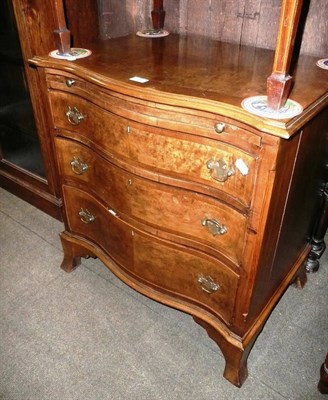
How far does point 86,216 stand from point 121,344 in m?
0.60

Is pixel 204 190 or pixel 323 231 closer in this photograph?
pixel 204 190

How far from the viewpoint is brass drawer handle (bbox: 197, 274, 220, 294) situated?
1.42 meters

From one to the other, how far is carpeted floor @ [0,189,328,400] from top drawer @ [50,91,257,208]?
0.84 meters

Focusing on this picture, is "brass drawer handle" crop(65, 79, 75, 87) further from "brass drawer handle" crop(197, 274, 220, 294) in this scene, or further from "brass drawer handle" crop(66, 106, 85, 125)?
"brass drawer handle" crop(197, 274, 220, 294)

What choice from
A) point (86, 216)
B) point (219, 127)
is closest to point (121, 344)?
point (86, 216)

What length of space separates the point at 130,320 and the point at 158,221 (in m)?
0.66

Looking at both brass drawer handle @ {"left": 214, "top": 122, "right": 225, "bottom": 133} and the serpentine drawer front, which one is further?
the serpentine drawer front

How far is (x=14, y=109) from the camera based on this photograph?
2357mm

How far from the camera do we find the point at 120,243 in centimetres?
165

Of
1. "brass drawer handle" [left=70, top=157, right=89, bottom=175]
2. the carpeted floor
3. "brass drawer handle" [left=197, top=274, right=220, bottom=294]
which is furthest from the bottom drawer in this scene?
the carpeted floor

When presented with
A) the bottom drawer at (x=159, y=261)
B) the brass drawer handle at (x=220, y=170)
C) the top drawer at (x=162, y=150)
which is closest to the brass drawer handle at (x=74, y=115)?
the top drawer at (x=162, y=150)

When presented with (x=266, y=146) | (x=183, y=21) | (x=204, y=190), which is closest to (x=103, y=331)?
(x=204, y=190)

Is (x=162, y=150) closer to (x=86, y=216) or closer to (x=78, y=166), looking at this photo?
(x=78, y=166)

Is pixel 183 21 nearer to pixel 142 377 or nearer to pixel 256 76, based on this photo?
pixel 256 76
